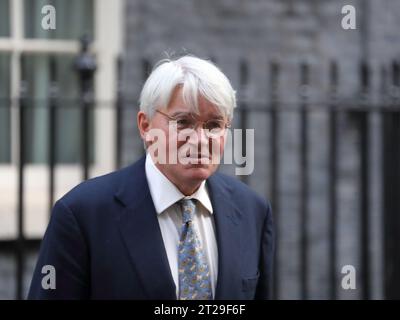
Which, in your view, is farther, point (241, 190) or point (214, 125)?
point (241, 190)

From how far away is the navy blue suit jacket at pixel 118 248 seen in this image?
2941 mm

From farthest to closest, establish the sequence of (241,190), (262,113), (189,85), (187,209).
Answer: (262,113) → (241,190) → (187,209) → (189,85)

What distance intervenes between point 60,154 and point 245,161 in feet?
4.74

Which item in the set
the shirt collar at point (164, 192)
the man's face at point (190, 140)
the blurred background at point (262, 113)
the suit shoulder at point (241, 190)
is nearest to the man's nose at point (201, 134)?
the man's face at point (190, 140)

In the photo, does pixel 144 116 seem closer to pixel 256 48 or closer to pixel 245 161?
pixel 245 161

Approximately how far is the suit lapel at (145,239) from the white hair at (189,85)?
26 centimetres

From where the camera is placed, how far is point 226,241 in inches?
120

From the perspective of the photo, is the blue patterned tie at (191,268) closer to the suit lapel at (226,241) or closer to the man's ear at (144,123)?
the suit lapel at (226,241)

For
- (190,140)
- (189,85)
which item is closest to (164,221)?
(190,140)

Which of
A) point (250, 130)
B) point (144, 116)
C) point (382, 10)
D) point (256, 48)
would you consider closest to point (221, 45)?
point (256, 48)

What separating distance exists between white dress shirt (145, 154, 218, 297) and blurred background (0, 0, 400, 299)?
127 inches

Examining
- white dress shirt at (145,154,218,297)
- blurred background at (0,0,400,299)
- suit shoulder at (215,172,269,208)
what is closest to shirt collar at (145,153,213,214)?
white dress shirt at (145,154,218,297)

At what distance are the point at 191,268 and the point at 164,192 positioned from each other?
26 cm

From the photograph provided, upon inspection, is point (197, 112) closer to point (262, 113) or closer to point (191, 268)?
point (191, 268)
